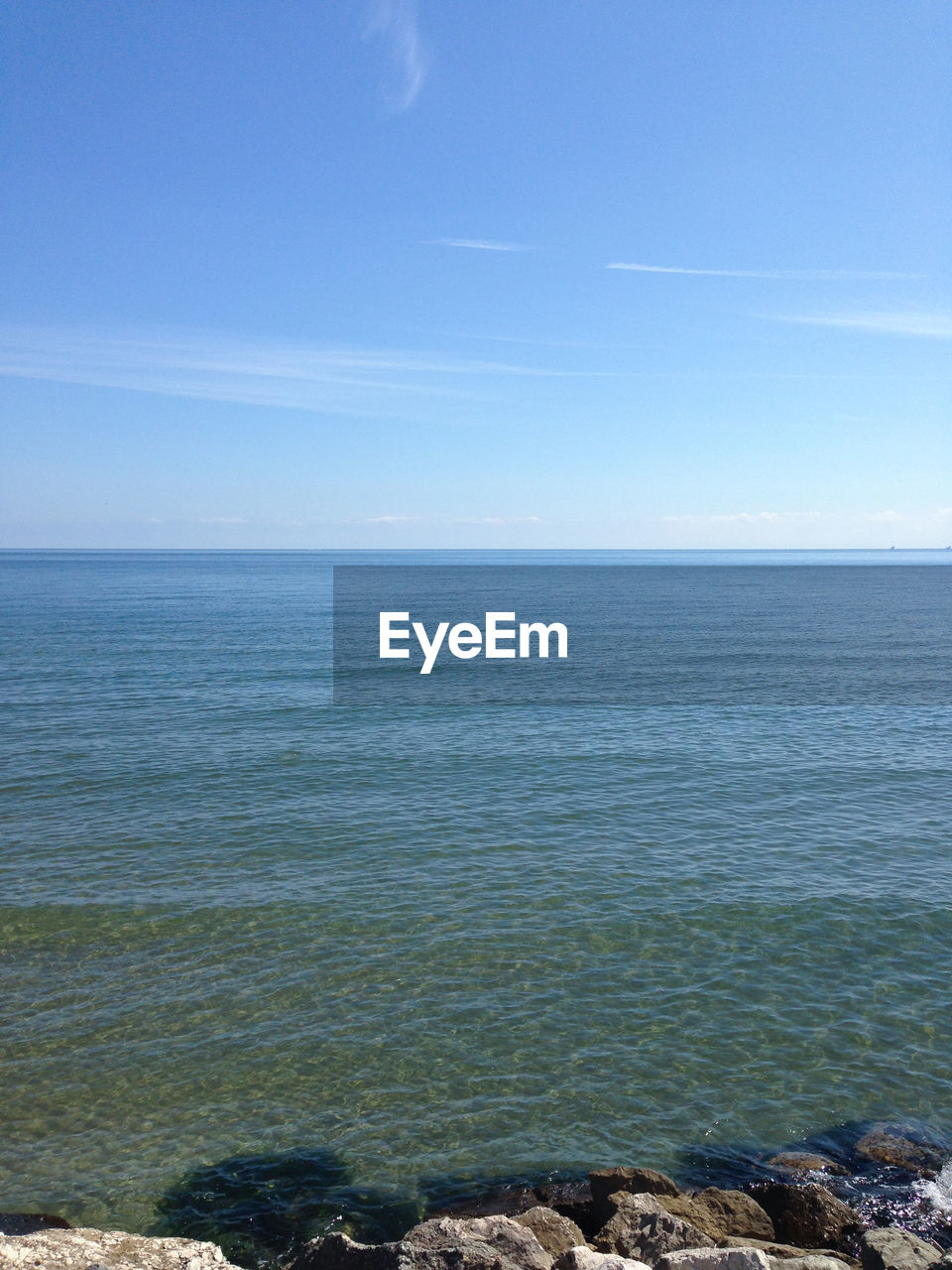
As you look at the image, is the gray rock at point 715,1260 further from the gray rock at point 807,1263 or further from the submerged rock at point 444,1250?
the submerged rock at point 444,1250

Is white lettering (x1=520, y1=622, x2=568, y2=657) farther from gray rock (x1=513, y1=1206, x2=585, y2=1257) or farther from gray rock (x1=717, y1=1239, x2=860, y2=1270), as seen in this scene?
gray rock (x1=717, y1=1239, x2=860, y2=1270)

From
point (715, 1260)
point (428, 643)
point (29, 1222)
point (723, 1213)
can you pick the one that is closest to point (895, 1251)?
point (723, 1213)

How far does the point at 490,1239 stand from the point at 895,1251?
618cm

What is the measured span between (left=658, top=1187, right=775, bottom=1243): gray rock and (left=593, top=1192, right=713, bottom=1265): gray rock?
0.52 meters

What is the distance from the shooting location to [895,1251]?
1326cm

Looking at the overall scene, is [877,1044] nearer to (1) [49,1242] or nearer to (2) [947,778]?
(1) [49,1242]

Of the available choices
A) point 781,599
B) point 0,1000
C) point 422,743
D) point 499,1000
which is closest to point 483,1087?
point 499,1000

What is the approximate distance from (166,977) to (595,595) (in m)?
178

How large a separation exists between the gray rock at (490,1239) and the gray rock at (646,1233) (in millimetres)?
1242

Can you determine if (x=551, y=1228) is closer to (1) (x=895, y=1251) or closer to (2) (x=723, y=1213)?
(2) (x=723, y=1213)

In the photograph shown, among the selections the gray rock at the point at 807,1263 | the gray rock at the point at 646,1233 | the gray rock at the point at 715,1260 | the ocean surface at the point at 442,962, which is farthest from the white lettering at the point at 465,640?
the gray rock at the point at 715,1260

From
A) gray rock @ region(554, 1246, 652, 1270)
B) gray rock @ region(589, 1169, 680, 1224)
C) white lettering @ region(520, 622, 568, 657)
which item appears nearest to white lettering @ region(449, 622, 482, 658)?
white lettering @ region(520, 622, 568, 657)

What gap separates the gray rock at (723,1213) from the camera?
14367 millimetres
